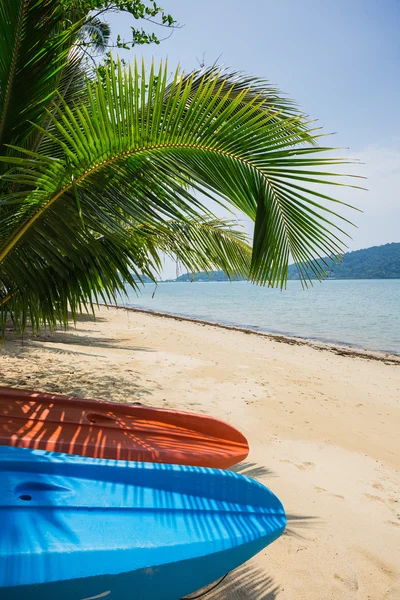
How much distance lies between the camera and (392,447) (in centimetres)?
423

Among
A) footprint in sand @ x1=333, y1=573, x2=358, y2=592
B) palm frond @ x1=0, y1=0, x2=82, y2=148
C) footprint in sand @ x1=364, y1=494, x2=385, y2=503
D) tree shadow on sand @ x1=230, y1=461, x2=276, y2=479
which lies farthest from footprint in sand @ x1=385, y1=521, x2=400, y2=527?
palm frond @ x1=0, y1=0, x2=82, y2=148

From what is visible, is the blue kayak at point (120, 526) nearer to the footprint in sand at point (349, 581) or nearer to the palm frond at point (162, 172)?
the footprint in sand at point (349, 581)

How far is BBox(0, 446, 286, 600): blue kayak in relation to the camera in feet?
4.86

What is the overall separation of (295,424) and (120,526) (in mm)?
3267

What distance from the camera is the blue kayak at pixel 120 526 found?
4.86 feet

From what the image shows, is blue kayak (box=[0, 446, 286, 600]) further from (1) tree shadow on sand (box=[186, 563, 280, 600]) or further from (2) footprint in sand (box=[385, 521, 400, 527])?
(2) footprint in sand (box=[385, 521, 400, 527])

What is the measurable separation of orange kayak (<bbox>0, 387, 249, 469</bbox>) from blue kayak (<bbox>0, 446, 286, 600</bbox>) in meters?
0.41

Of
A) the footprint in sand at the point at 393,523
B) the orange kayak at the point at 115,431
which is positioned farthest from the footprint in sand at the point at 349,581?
the orange kayak at the point at 115,431

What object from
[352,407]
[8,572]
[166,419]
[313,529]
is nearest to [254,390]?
[352,407]

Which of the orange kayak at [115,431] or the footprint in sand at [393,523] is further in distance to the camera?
the footprint in sand at [393,523]

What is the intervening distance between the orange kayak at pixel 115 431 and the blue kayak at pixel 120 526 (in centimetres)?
41

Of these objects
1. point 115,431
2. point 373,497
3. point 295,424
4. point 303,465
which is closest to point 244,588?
point 115,431

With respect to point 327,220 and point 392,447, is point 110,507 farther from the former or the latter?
point 392,447

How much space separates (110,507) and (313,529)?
4.63 ft
